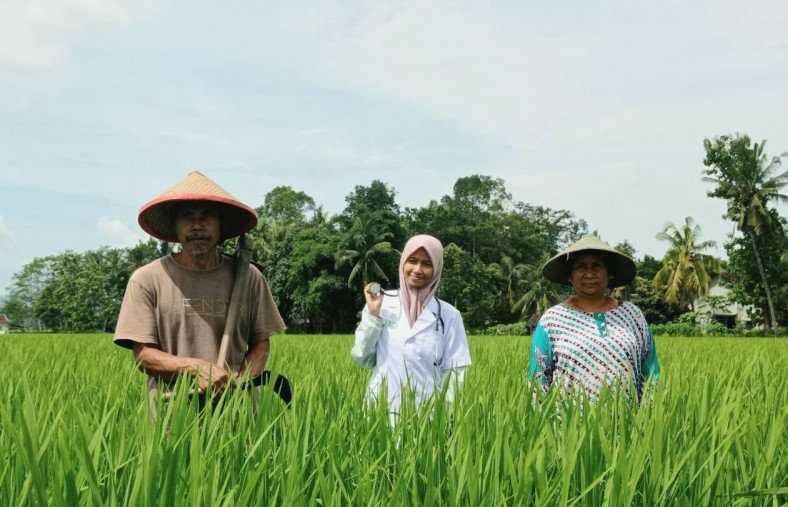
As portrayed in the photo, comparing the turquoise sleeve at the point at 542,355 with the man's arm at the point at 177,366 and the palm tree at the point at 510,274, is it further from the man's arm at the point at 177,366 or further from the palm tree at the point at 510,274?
the palm tree at the point at 510,274

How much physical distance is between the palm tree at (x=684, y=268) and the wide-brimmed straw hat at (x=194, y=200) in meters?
37.3

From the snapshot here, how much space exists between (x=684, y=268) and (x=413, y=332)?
38.3 meters

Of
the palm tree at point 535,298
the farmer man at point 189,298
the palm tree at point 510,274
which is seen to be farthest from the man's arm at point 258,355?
the palm tree at point 510,274

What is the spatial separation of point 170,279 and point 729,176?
34.1 m

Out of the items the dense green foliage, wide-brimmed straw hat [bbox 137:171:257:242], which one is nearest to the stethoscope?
wide-brimmed straw hat [bbox 137:171:257:242]

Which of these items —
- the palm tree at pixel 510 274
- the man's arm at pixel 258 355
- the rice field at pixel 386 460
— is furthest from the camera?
the palm tree at pixel 510 274

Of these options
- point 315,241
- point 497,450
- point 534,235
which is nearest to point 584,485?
point 497,450

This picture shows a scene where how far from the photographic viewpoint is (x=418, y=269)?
102 inches

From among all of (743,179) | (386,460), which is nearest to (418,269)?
(386,460)

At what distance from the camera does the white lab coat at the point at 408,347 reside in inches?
103

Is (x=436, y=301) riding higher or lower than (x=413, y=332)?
higher

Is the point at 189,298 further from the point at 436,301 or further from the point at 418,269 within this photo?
the point at 436,301

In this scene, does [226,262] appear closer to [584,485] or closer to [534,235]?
[584,485]

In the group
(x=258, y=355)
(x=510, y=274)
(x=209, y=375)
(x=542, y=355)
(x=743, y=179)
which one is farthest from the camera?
(x=510, y=274)
